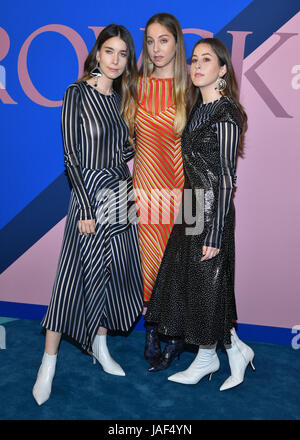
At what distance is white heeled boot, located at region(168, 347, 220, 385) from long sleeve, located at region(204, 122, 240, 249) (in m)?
0.77

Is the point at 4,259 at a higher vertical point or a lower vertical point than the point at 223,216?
lower

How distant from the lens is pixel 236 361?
2598 mm

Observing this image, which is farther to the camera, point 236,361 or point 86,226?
point 236,361

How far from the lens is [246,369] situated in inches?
110

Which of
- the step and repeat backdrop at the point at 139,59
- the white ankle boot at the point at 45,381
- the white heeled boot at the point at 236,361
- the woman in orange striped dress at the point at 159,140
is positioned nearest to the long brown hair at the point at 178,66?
the woman in orange striped dress at the point at 159,140

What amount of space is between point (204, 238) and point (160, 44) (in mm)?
1049

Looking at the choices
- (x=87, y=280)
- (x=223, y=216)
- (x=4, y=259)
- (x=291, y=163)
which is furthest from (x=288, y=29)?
(x=4, y=259)

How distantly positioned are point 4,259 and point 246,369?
1.78m

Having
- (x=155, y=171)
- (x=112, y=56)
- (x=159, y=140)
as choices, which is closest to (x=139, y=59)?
(x=112, y=56)

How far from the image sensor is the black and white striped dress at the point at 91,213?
7.70 feet

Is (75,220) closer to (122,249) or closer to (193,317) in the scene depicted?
(122,249)

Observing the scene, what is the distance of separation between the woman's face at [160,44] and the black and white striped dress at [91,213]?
0.98ft

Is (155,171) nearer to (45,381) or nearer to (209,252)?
(209,252)

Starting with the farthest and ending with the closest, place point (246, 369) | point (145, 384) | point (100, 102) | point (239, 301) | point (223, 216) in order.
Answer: point (239, 301), point (246, 369), point (145, 384), point (100, 102), point (223, 216)
